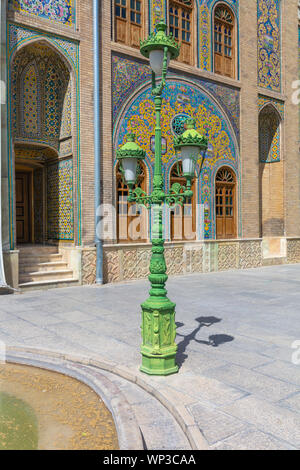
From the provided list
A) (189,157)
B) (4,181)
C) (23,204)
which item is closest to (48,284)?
(4,181)

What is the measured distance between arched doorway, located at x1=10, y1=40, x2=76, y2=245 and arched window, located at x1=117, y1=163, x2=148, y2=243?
48.3 inches

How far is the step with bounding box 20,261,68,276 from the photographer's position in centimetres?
959

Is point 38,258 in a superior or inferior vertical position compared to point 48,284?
superior

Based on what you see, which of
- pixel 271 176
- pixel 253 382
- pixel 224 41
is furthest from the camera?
pixel 271 176

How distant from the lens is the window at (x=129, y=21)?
10.7 meters

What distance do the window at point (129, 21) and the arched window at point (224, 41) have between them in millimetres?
2874

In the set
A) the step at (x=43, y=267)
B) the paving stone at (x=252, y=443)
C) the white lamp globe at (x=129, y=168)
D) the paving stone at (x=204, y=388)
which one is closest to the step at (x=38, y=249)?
the step at (x=43, y=267)

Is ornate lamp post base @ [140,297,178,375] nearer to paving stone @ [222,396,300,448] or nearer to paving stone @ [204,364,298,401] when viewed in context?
paving stone @ [204,364,298,401]

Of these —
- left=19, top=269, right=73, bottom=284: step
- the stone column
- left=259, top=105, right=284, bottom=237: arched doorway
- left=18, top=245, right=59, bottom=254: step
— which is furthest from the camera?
left=259, top=105, right=284, bottom=237: arched doorway

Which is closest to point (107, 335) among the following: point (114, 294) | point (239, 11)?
point (114, 294)

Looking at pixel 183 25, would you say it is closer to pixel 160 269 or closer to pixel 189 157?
pixel 189 157

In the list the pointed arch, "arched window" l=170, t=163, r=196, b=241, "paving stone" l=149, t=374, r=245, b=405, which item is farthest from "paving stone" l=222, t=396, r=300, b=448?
the pointed arch

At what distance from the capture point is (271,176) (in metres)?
15.7

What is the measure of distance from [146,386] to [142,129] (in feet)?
27.7
